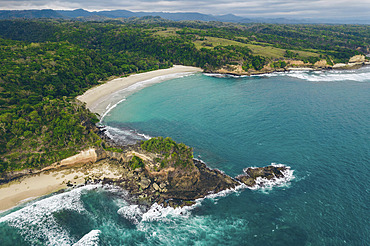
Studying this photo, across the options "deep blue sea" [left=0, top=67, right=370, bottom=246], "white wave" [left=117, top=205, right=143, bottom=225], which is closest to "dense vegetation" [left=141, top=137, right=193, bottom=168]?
"deep blue sea" [left=0, top=67, right=370, bottom=246]

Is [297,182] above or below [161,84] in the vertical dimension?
below

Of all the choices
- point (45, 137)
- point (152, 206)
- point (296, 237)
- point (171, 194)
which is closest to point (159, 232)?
point (152, 206)

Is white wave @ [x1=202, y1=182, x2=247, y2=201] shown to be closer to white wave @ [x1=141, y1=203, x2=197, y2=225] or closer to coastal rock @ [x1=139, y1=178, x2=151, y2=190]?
white wave @ [x1=141, y1=203, x2=197, y2=225]

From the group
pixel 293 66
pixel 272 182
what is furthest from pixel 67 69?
pixel 293 66

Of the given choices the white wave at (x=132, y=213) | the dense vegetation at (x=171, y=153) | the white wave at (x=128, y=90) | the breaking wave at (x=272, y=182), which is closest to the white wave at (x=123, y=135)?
the white wave at (x=128, y=90)

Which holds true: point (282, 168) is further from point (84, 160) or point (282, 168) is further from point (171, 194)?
point (84, 160)

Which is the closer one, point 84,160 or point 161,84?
point 84,160

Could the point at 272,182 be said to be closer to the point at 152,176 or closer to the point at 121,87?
the point at 152,176
